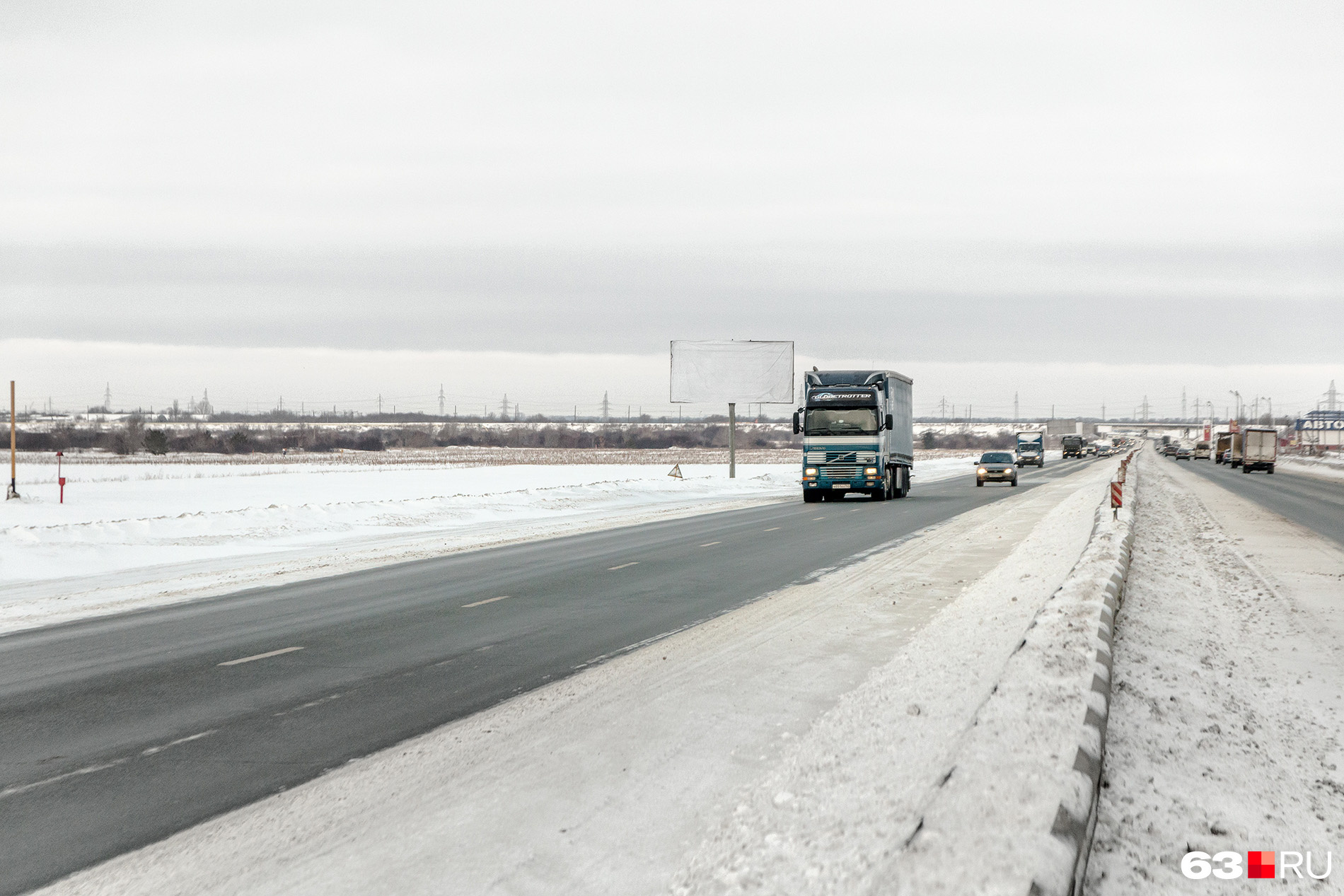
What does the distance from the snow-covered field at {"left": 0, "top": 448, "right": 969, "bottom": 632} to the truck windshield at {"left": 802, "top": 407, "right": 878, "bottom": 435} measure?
4.05 meters

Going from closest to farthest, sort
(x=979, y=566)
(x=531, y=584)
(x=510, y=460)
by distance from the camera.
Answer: (x=531, y=584) < (x=979, y=566) < (x=510, y=460)

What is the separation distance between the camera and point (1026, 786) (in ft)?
13.7

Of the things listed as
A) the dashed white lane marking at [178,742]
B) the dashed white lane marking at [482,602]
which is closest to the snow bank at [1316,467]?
the dashed white lane marking at [482,602]

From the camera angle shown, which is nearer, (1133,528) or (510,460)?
(1133,528)

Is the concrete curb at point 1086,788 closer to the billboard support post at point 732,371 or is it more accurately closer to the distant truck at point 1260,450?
the billboard support post at point 732,371

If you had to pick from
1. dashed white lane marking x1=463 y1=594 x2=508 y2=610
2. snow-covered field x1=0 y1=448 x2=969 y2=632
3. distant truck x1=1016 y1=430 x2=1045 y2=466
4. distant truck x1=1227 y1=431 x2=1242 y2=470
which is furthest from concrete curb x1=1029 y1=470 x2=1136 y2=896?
distant truck x1=1227 y1=431 x2=1242 y2=470

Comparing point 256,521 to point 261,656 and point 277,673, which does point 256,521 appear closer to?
point 261,656

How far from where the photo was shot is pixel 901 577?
12852 millimetres

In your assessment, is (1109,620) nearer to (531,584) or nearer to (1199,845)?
(1199,845)

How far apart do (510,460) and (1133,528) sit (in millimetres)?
67483

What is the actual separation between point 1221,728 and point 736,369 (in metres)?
42.8

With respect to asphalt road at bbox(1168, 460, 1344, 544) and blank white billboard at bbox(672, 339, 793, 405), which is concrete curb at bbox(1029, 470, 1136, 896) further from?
blank white billboard at bbox(672, 339, 793, 405)

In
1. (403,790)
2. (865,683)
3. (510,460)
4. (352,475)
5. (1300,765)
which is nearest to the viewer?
(403,790)

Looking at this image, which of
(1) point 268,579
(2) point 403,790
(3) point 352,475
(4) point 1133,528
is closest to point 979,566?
(4) point 1133,528
